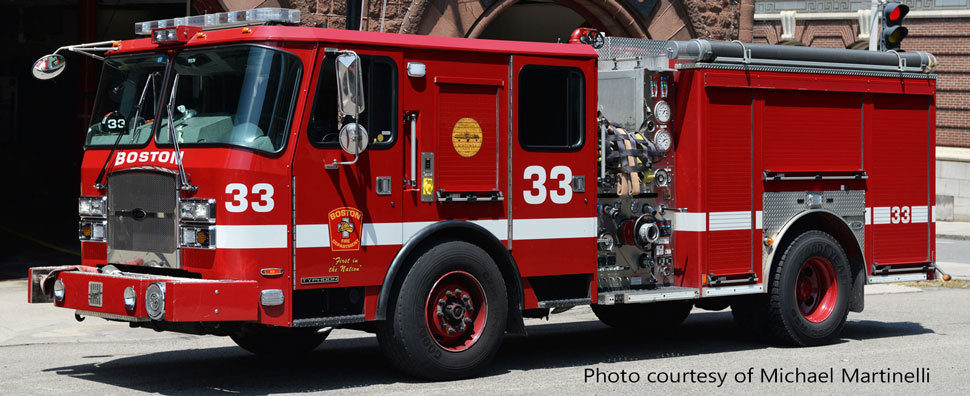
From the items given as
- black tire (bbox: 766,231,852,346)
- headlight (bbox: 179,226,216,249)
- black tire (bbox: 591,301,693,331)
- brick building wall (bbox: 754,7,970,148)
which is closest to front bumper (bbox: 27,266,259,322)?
headlight (bbox: 179,226,216,249)

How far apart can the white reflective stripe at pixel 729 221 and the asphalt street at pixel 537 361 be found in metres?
1.13

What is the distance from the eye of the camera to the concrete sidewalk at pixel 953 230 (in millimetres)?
28352

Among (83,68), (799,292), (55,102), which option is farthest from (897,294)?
(55,102)

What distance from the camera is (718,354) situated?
11.0 m

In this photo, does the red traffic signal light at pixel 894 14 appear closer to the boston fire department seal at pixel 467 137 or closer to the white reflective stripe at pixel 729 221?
the white reflective stripe at pixel 729 221

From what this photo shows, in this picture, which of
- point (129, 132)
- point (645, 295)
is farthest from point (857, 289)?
point (129, 132)

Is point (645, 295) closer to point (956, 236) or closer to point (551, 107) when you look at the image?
point (551, 107)

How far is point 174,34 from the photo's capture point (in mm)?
8914

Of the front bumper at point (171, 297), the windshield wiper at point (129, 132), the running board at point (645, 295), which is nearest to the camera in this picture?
the front bumper at point (171, 297)

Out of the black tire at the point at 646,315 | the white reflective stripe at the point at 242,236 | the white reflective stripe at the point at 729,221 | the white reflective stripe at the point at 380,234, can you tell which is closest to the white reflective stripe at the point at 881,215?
the white reflective stripe at the point at 729,221

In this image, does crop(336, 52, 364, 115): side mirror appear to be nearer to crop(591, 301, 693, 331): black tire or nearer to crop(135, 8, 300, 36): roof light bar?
crop(135, 8, 300, 36): roof light bar

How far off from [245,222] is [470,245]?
5.99ft

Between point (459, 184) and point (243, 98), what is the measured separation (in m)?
1.78

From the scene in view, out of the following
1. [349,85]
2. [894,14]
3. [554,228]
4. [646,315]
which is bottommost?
[646,315]
